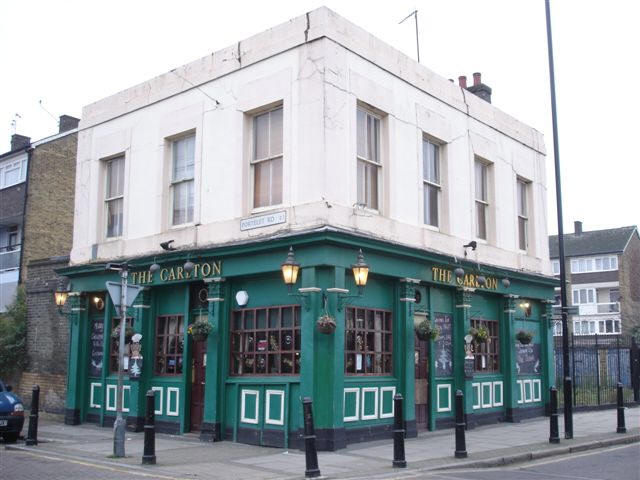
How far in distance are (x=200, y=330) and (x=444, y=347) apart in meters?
5.74

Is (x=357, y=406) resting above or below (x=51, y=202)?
below

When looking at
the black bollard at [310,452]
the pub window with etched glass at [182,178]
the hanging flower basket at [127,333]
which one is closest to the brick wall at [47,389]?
the hanging flower basket at [127,333]

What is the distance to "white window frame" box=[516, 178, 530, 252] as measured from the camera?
2009 cm

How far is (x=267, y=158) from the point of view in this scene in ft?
48.1

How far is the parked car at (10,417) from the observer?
1420 cm

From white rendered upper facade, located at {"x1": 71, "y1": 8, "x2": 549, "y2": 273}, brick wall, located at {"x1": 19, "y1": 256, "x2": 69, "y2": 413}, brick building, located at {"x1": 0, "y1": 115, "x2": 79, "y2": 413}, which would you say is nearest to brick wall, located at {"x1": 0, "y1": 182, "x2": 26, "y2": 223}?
brick building, located at {"x1": 0, "y1": 115, "x2": 79, "y2": 413}

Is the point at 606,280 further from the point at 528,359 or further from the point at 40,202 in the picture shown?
the point at 40,202

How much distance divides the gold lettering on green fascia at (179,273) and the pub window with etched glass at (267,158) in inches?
60.6

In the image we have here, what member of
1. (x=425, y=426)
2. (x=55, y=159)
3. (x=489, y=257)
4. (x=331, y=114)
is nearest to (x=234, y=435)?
(x=425, y=426)

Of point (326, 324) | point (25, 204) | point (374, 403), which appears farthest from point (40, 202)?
point (326, 324)

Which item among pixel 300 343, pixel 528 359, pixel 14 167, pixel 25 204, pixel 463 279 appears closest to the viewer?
pixel 300 343

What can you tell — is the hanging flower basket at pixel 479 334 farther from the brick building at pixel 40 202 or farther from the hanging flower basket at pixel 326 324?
the brick building at pixel 40 202

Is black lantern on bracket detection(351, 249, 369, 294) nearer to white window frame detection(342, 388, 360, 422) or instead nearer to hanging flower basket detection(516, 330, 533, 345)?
white window frame detection(342, 388, 360, 422)

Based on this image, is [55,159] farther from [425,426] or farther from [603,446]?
[603,446]
